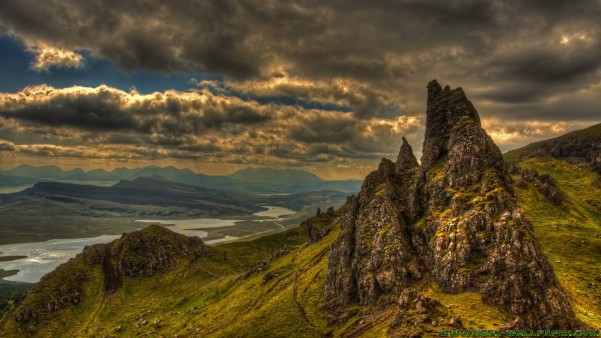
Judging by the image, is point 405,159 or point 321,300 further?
point 405,159

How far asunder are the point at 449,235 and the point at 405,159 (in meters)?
69.6

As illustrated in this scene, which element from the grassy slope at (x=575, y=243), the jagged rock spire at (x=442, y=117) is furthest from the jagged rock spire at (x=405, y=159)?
the grassy slope at (x=575, y=243)

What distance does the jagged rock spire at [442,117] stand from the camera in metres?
124

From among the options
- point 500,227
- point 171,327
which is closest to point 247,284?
point 171,327

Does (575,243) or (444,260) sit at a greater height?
(444,260)

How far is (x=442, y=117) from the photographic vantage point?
13175 cm

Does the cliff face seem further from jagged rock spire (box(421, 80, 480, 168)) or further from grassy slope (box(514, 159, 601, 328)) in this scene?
grassy slope (box(514, 159, 601, 328))

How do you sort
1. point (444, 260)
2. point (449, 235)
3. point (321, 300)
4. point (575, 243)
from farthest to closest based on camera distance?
1. point (321, 300)
2. point (575, 243)
3. point (449, 235)
4. point (444, 260)

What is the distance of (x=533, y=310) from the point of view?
68562mm

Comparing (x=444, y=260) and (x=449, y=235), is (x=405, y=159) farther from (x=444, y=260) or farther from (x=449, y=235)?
(x=444, y=260)

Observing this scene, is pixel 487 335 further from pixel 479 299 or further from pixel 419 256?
pixel 419 256

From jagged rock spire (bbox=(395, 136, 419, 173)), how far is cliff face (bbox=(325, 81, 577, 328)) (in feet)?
10.8

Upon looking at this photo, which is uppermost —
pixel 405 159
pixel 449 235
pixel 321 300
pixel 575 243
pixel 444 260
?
pixel 405 159

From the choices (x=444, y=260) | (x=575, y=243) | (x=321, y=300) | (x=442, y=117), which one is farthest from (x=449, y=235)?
(x=575, y=243)
